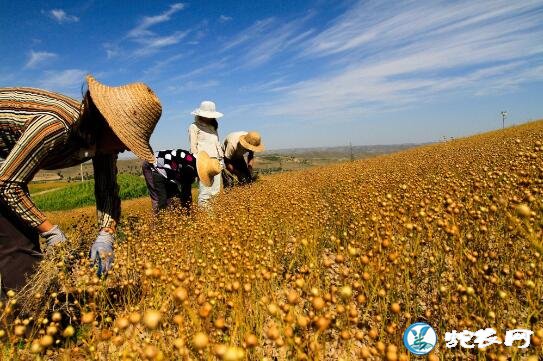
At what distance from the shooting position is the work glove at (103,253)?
247 centimetres

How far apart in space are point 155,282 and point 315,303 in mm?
1602

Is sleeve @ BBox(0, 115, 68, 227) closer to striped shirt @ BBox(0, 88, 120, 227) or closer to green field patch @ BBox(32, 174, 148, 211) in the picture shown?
striped shirt @ BBox(0, 88, 120, 227)

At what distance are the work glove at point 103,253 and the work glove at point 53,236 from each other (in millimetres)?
260

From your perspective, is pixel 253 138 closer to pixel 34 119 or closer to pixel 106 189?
pixel 106 189

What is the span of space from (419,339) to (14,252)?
2592 mm

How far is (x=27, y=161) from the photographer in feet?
7.34

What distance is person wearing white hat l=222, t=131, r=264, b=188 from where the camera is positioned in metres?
8.13

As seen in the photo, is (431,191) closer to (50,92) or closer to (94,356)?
(94,356)

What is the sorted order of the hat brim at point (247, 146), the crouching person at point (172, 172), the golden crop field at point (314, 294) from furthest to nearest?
the hat brim at point (247, 146) < the crouching person at point (172, 172) < the golden crop field at point (314, 294)

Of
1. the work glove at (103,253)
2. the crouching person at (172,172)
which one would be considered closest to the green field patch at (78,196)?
the crouching person at (172,172)

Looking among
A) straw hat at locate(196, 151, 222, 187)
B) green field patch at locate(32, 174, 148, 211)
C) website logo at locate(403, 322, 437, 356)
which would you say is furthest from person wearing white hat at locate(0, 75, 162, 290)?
green field patch at locate(32, 174, 148, 211)

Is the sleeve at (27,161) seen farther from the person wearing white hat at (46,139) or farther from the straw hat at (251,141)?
the straw hat at (251,141)

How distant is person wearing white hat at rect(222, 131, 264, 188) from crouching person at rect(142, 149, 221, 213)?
231 cm

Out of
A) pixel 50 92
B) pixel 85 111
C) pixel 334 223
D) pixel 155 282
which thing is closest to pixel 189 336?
pixel 155 282
